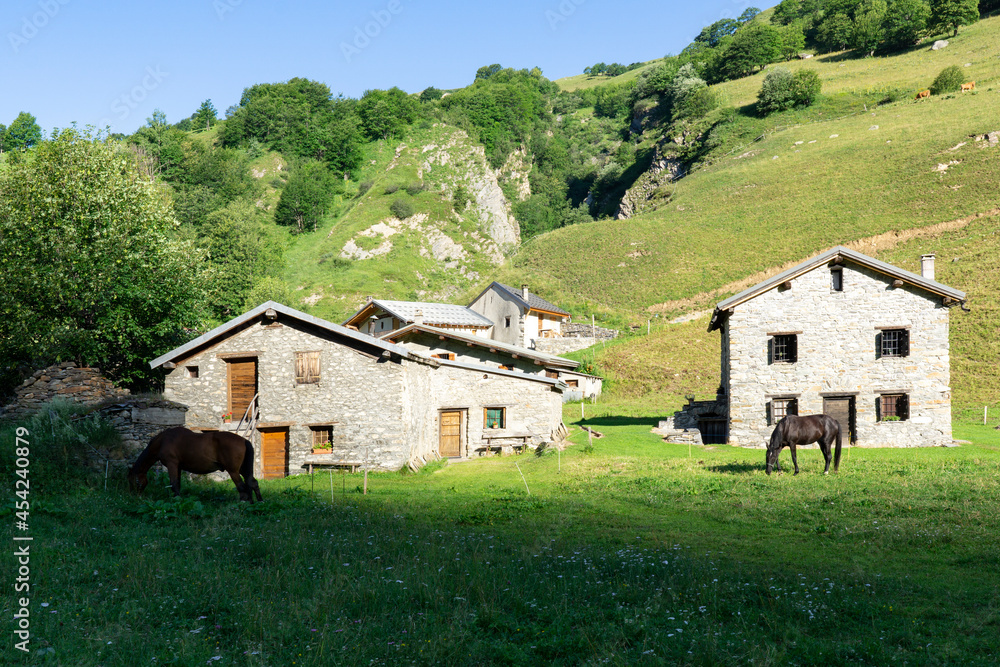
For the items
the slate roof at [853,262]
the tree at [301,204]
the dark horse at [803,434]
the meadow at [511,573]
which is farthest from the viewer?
the tree at [301,204]

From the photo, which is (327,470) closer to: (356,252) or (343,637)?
(343,637)

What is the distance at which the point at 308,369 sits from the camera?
25.6 m

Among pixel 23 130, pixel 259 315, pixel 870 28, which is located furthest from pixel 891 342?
pixel 870 28

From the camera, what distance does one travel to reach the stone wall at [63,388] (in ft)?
73.3

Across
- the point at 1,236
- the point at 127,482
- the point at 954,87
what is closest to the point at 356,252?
the point at 1,236

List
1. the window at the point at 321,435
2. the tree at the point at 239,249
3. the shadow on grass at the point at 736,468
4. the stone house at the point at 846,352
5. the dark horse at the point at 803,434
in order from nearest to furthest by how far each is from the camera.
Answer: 1. the dark horse at the point at 803,434
2. the shadow on grass at the point at 736,468
3. the window at the point at 321,435
4. the stone house at the point at 846,352
5. the tree at the point at 239,249

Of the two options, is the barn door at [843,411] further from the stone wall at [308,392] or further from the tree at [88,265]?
the tree at [88,265]

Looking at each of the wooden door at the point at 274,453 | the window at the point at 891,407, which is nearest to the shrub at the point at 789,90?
the window at the point at 891,407

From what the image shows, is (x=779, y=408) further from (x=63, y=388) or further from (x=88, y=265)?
(x=88, y=265)

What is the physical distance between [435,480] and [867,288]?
71.7ft

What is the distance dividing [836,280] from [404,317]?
30522 mm

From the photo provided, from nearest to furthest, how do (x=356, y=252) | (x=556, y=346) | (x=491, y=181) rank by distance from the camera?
1. (x=556, y=346)
2. (x=356, y=252)
3. (x=491, y=181)

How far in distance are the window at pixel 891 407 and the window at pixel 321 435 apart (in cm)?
2475

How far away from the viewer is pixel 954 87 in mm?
99562
